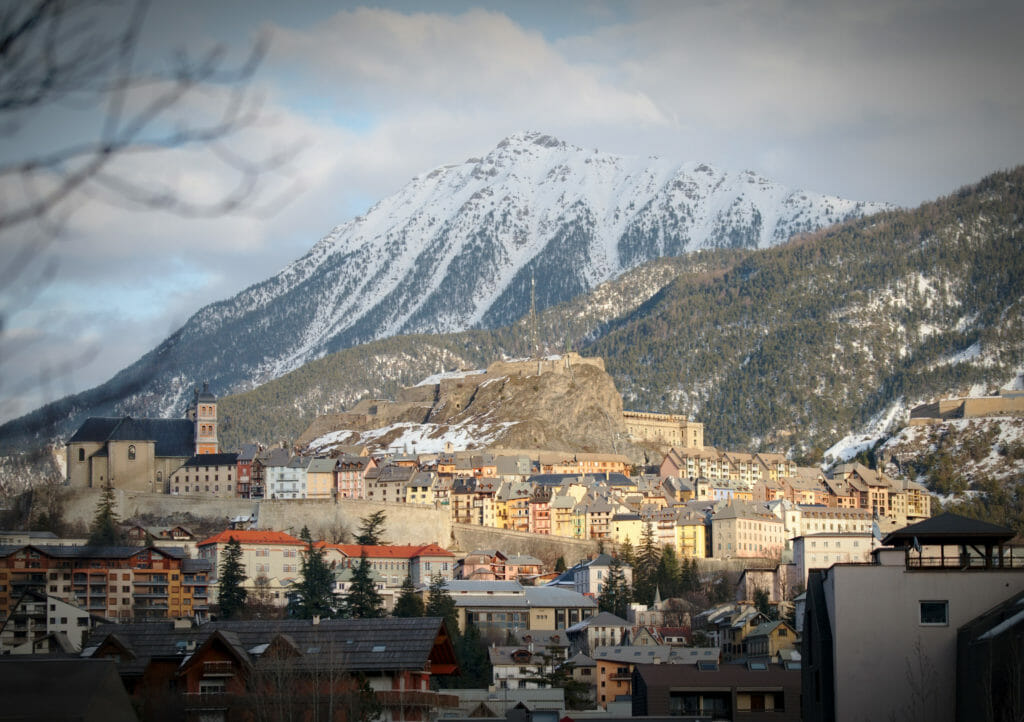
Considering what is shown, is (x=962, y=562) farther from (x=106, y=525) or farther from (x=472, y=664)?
(x=106, y=525)

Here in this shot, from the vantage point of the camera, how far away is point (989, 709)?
115 ft

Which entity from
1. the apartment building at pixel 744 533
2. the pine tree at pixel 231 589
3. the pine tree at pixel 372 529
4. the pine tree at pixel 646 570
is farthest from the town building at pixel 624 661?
the apartment building at pixel 744 533

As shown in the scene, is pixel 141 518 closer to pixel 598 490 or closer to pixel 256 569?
pixel 256 569

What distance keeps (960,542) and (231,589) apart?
72.2 meters

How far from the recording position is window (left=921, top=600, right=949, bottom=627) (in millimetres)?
40688

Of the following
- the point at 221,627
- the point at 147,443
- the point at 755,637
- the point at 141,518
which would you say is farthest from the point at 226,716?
the point at 147,443

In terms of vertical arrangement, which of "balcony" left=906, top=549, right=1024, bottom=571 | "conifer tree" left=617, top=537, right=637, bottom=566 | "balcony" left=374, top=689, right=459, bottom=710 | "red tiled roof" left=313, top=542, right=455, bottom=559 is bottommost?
"balcony" left=374, top=689, right=459, bottom=710

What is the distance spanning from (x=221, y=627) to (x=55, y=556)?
62.1m

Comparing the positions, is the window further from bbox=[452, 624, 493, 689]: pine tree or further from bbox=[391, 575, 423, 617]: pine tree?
bbox=[391, 575, 423, 617]: pine tree

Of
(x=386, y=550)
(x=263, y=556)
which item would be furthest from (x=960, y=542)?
(x=386, y=550)

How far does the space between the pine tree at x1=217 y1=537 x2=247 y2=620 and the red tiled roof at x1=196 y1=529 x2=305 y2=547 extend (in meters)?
10.6

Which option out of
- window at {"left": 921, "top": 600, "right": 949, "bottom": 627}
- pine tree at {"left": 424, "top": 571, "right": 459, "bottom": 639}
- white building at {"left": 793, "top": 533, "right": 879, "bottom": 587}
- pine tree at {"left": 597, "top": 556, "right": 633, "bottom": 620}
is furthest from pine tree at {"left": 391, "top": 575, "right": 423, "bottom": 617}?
window at {"left": 921, "top": 600, "right": 949, "bottom": 627}

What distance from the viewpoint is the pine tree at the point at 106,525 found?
419 feet

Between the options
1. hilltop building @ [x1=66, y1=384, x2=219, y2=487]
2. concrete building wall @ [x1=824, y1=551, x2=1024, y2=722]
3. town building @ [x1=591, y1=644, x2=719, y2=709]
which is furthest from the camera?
hilltop building @ [x1=66, y1=384, x2=219, y2=487]
